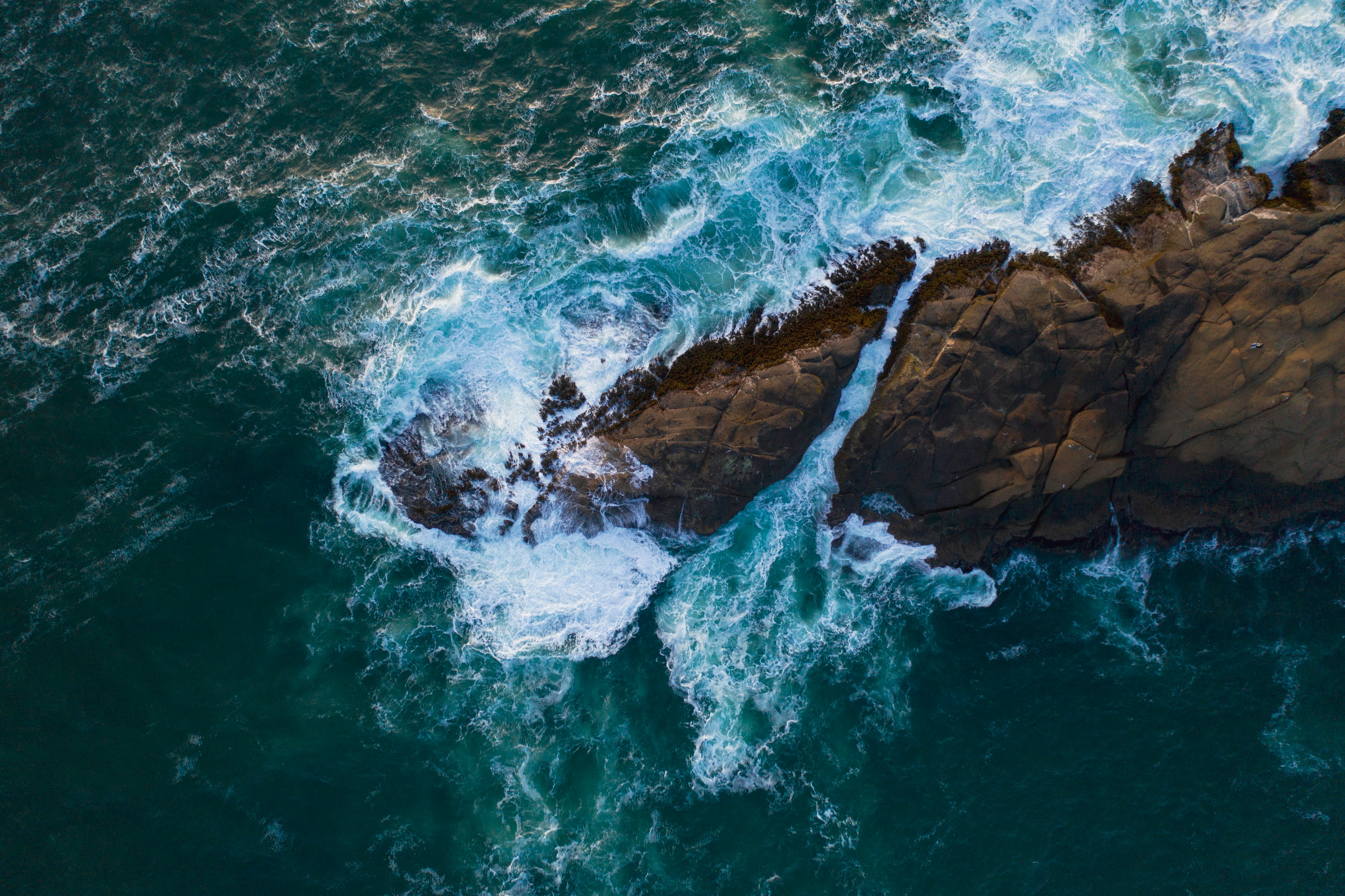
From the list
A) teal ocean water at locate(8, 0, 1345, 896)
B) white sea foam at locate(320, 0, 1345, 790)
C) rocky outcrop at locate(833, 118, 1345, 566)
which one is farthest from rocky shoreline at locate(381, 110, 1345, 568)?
teal ocean water at locate(8, 0, 1345, 896)

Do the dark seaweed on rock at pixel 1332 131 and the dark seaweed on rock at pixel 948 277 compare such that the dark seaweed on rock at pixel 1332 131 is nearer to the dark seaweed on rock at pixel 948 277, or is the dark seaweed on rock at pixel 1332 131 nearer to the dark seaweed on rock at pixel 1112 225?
the dark seaweed on rock at pixel 1112 225

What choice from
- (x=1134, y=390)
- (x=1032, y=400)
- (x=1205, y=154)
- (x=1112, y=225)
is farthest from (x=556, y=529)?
(x=1205, y=154)

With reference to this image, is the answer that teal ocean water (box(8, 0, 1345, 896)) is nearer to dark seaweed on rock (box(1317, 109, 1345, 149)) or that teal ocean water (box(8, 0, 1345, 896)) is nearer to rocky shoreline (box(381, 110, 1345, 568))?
dark seaweed on rock (box(1317, 109, 1345, 149))

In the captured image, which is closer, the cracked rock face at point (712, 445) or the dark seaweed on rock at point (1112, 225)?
the cracked rock face at point (712, 445)

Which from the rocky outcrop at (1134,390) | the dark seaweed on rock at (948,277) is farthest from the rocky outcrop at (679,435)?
the rocky outcrop at (1134,390)

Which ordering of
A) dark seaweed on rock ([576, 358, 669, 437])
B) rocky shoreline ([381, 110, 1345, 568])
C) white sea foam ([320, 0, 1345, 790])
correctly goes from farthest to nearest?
dark seaweed on rock ([576, 358, 669, 437]), white sea foam ([320, 0, 1345, 790]), rocky shoreline ([381, 110, 1345, 568])

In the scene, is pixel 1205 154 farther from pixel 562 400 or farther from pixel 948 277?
pixel 562 400
